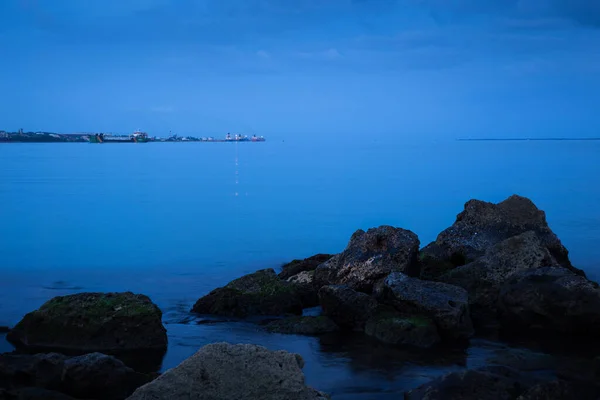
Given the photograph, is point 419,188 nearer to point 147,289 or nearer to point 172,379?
point 147,289

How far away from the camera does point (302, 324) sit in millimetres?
11094

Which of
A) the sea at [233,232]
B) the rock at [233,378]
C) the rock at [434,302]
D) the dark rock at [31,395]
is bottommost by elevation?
the sea at [233,232]

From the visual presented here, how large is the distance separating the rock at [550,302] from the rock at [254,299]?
11.8 feet

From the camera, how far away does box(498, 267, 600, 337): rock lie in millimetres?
10391

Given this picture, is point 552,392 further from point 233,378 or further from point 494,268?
point 494,268

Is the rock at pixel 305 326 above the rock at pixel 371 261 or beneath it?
beneath

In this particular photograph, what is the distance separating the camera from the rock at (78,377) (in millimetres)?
7359

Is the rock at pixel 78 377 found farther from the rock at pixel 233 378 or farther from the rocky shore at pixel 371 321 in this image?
the rock at pixel 233 378

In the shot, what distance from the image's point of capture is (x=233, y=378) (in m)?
5.95

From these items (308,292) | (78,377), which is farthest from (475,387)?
(308,292)

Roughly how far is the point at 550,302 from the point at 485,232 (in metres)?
4.13

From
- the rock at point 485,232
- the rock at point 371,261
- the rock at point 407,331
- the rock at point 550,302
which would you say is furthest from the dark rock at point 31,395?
the rock at point 485,232

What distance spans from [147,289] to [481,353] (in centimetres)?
839

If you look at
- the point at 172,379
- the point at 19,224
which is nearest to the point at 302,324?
the point at 172,379
